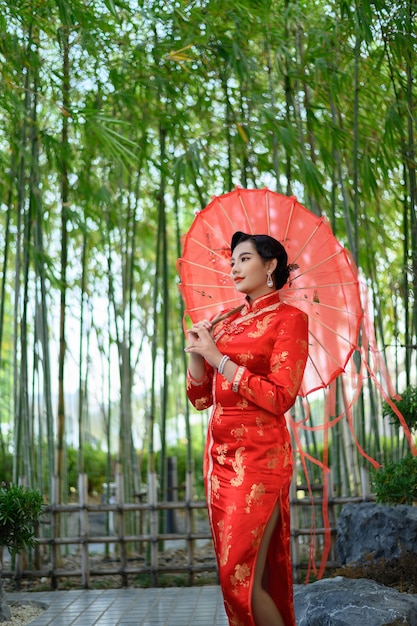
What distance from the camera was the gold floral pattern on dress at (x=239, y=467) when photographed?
8.22ft

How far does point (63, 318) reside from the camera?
5.14m

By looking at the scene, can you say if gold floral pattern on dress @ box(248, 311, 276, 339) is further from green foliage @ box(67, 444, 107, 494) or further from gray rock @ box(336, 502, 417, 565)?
green foliage @ box(67, 444, 107, 494)

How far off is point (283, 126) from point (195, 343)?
6.99 ft

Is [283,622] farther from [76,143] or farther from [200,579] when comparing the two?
[76,143]

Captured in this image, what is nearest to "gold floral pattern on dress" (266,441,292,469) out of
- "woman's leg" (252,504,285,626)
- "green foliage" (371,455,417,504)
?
"woman's leg" (252,504,285,626)

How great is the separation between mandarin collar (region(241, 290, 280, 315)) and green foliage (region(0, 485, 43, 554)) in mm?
1654

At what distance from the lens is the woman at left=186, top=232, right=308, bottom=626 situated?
244cm

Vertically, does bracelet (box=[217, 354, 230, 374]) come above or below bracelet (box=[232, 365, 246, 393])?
above

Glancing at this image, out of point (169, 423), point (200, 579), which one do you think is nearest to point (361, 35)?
point (200, 579)

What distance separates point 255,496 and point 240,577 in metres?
0.24

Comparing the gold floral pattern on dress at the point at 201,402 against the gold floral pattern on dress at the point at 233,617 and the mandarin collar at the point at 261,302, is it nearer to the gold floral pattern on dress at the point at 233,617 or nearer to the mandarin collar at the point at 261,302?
the mandarin collar at the point at 261,302

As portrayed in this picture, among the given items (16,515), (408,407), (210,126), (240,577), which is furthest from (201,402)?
(210,126)

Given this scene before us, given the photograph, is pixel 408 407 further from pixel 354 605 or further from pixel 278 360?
pixel 278 360

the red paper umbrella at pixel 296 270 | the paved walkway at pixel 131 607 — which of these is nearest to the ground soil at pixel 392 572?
the paved walkway at pixel 131 607
